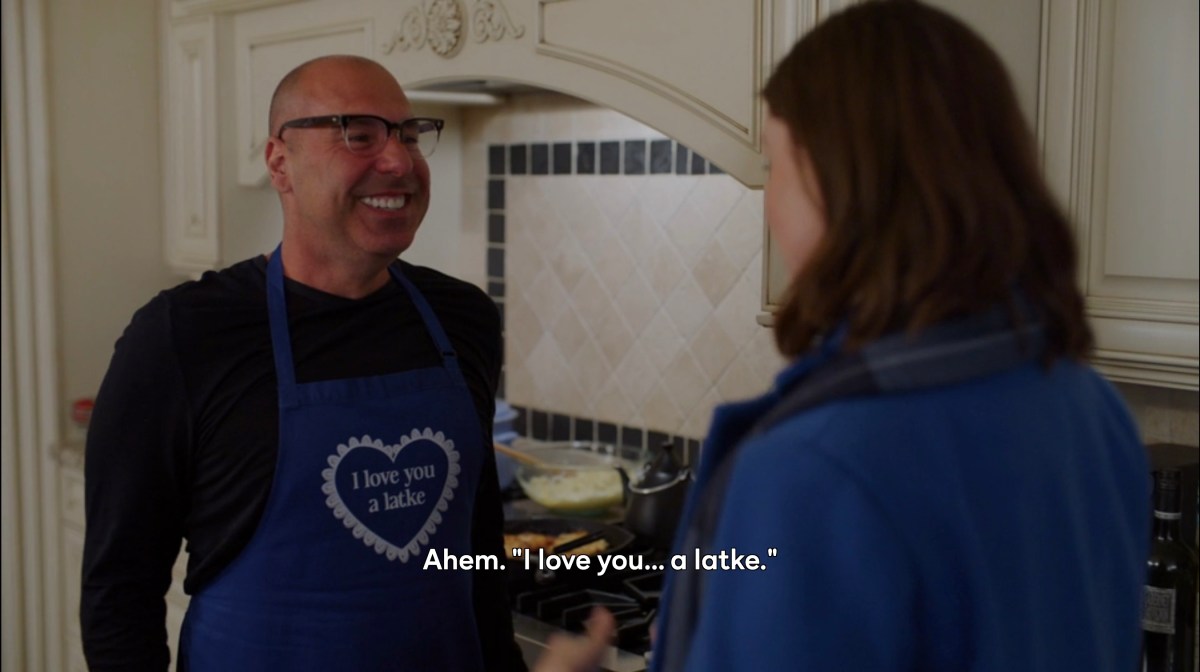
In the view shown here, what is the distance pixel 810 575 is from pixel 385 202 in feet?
3.25

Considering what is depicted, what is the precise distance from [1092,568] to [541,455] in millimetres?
1882

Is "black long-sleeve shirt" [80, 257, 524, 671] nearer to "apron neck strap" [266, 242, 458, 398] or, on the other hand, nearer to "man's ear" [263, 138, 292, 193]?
"apron neck strap" [266, 242, 458, 398]

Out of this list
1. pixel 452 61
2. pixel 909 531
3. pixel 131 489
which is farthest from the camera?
pixel 452 61

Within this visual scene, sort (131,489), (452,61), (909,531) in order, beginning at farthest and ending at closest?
Answer: (452,61) → (131,489) → (909,531)

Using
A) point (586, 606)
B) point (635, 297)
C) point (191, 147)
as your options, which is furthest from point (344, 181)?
point (191, 147)

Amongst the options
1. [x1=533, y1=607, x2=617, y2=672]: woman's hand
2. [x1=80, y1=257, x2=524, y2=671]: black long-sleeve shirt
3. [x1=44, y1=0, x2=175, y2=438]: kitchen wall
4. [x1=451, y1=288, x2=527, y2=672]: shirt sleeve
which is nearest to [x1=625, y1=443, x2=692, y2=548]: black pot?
[x1=451, y1=288, x2=527, y2=672]: shirt sleeve

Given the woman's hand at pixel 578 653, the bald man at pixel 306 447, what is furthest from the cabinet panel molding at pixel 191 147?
the woman's hand at pixel 578 653

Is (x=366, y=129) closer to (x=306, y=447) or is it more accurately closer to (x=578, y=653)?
(x=306, y=447)

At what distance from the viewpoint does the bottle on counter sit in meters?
1.59

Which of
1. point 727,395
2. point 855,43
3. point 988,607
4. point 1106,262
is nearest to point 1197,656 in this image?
point 1106,262

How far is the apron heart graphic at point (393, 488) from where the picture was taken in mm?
1556

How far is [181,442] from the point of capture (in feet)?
5.07

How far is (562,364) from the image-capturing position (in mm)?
2803

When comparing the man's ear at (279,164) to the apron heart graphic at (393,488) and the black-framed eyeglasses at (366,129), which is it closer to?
the black-framed eyeglasses at (366,129)
